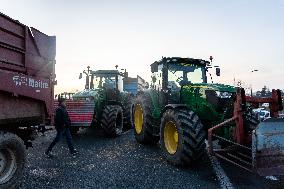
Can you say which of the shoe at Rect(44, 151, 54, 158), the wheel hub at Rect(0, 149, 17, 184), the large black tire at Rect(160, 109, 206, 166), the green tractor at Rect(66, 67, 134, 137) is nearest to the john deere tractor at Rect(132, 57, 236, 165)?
the large black tire at Rect(160, 109, 206, 166)

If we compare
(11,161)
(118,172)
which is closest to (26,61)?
(11,161)

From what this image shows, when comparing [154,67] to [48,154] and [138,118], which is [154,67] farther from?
[48,154]

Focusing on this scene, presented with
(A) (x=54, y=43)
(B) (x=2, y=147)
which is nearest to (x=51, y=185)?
(B) (x=2, y=147)

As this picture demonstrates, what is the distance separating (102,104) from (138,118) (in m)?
2.23

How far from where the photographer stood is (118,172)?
7.08 metres

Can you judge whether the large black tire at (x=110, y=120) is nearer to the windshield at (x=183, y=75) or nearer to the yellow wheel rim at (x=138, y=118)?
the yellow wheel rim at (x=138, y=118)

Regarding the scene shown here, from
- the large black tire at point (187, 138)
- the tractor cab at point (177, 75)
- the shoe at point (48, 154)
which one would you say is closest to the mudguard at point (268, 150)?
the large black tire at point (187, 138)

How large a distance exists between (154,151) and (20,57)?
5.02 meters

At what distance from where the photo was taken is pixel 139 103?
1118cm

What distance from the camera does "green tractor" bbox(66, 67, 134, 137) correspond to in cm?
1199

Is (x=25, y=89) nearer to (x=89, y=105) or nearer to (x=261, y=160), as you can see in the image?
(x=261, y=160)

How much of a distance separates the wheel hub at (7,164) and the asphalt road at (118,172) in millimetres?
480

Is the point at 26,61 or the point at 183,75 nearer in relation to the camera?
the point at 26,61

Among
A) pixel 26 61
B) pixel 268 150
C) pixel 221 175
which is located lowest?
pixel 221 175
